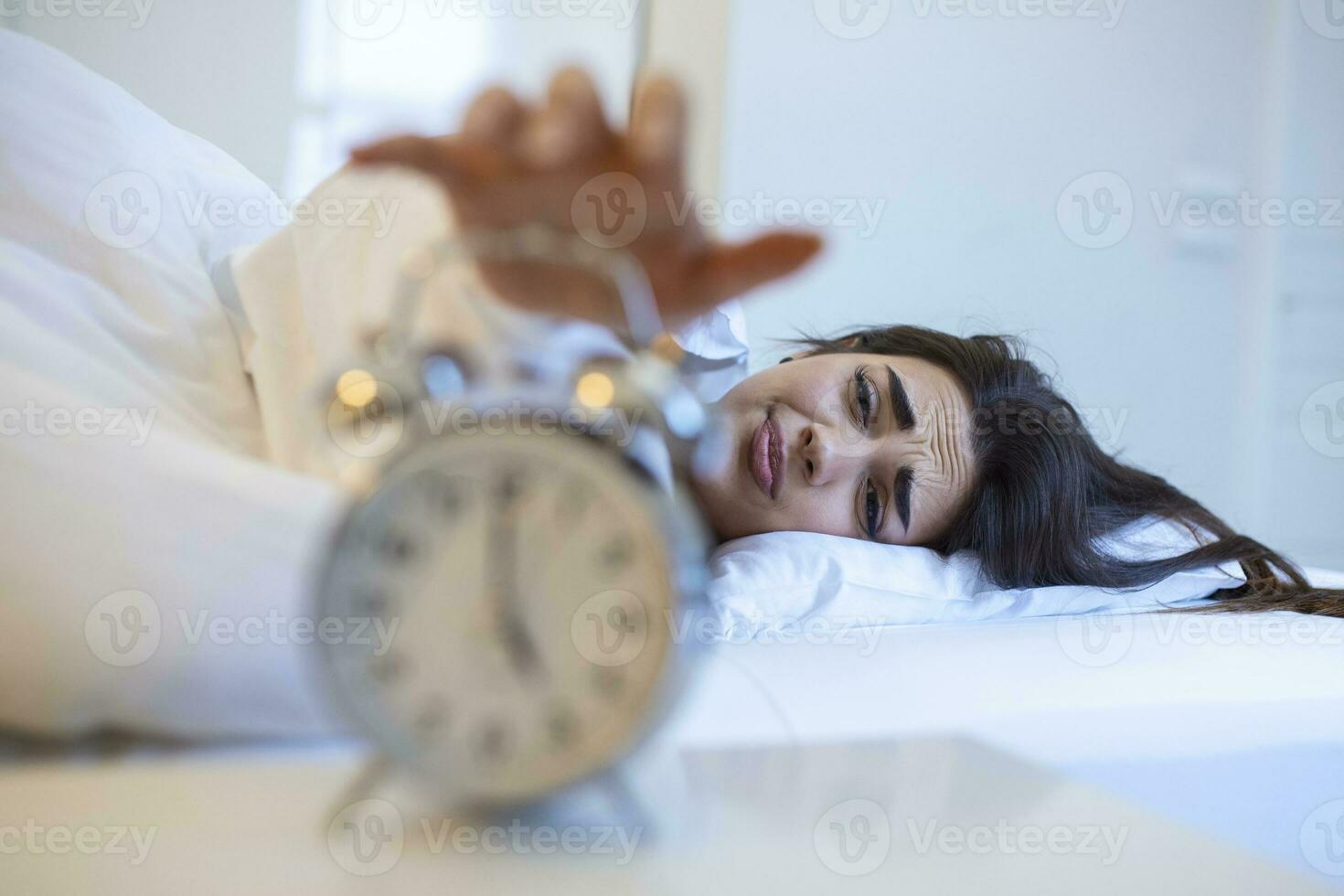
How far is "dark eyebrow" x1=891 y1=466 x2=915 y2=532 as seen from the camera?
1230 millimetres

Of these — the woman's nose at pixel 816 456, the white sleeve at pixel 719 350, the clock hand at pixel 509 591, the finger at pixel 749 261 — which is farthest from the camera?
the white sleeve at pixel 719 350

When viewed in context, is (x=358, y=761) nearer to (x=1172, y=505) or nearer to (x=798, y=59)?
(x=1172, y=505)

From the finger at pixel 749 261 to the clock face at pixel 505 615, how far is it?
186 millimetres

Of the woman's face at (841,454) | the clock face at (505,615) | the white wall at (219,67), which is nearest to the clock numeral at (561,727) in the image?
the clock face at (505,615)

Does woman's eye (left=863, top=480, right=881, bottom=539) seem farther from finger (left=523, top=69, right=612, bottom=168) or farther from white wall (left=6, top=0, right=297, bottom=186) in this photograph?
white wall (left=6, top=0, right=297, bottom=186)

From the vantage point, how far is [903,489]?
4.05ft

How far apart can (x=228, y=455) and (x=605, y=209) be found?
0.25 meters

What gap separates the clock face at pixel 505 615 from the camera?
0.38 metres

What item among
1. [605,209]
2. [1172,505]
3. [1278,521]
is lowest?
[1278,521]

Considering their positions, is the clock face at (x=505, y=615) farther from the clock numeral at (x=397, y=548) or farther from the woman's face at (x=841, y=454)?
the woman's face at (x=841, y=454)

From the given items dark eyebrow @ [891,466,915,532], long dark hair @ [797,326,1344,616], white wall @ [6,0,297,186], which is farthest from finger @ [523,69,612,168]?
white wall @ [6,0,297,186]

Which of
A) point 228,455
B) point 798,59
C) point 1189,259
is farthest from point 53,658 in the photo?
point 1189,259

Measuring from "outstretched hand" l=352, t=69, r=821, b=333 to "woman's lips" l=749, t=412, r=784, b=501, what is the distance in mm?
587

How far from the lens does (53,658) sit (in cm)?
47
